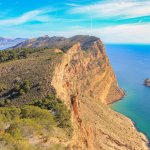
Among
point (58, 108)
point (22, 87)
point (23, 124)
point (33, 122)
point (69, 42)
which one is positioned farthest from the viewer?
point (69, 42)

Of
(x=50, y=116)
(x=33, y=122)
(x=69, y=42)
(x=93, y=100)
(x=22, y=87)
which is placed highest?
(x=22, y=87)

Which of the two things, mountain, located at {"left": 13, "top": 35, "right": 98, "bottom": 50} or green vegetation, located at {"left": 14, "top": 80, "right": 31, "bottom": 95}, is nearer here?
green vegetation, located at {"left": 14, "top": 80, "right": 31, "bottom": 95}

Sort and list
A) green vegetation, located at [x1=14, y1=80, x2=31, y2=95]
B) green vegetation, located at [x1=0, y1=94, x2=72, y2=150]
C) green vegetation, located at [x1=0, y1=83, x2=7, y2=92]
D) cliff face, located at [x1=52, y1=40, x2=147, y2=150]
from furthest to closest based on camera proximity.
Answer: green vegetation, located at [x1=0, y1=83, x2=7, y2=92], green vegetation, located at [x1=14, y1=80, x2=31, y2=95], cliff face, located at [x1=52, y1=40, x2=147, y2=150], green vegetation, located at [x1=0, y1=94, x2=72, y2=150]

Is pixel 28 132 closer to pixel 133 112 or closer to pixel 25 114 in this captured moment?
pixel 25 114

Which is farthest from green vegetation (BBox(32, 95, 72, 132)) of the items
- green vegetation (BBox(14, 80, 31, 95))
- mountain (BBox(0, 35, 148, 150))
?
green vegetation (BBox(14, 80, 31, 95))

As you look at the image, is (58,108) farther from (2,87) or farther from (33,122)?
(2,87)

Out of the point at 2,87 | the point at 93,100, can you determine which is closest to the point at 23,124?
the point at 2,87

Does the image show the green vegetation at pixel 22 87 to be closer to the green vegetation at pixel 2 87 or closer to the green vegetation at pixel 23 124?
the green vegetation at pixel 2 87

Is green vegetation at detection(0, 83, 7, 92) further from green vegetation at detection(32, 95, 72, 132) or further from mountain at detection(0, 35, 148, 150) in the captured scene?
green vegetation at detection(32, 95, 72, 132)
